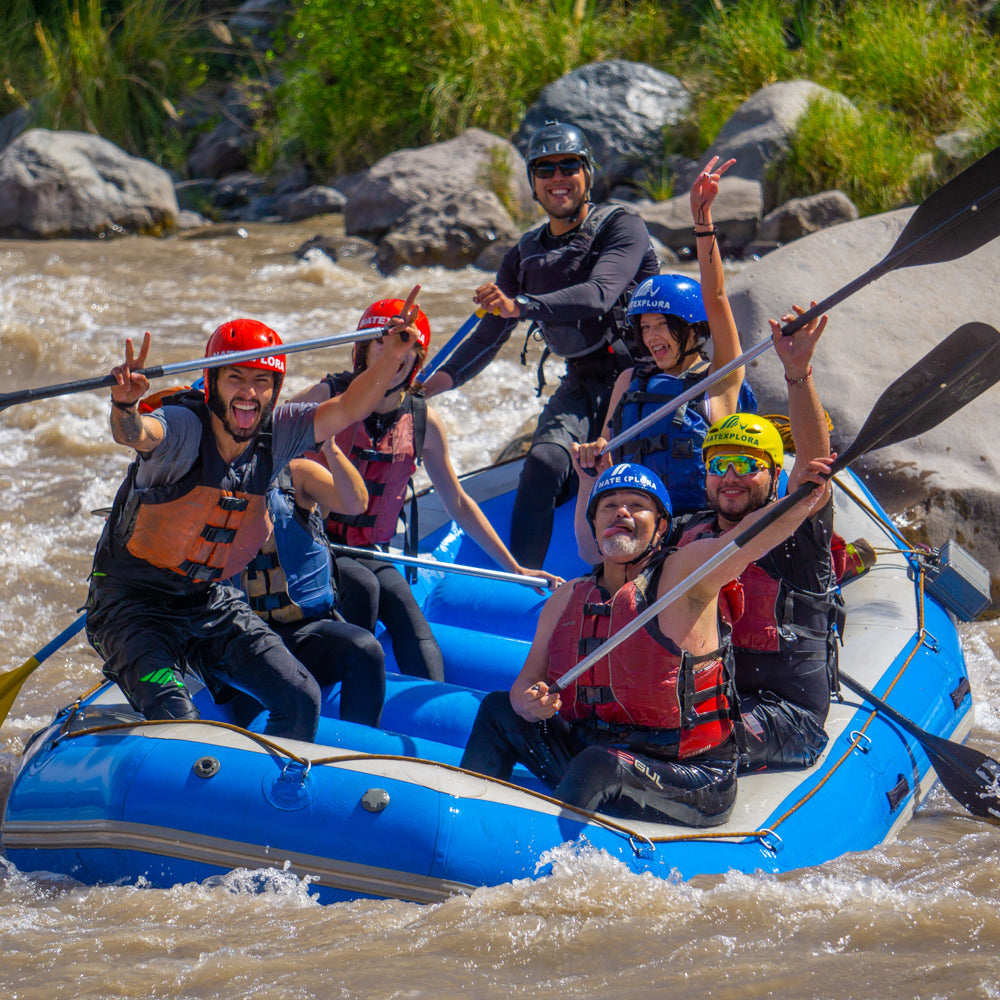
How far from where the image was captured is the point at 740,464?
3.18 metres

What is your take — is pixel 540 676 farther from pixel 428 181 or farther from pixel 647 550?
pixel 428 181

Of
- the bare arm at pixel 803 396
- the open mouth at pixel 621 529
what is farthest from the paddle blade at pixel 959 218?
the open mouth at pixel 621 529

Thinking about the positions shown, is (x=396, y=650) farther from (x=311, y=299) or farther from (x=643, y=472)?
(x=311, y=299)

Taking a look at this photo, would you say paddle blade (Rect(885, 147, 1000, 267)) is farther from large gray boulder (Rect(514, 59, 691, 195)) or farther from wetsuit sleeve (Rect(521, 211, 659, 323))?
large gray boulder (Rect(514, 59, 691, 195))

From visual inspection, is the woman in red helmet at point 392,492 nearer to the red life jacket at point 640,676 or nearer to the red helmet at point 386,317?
the red helmet at point 386,317

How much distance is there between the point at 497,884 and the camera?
283 cm

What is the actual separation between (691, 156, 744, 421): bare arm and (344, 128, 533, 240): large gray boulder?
7.43m

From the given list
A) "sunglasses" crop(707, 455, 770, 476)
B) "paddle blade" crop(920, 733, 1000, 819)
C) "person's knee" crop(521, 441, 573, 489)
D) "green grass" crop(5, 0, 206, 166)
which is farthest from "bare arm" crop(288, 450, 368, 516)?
"green grass" crop(5, 0, 206, 166)

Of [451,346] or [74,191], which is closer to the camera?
[451,346]

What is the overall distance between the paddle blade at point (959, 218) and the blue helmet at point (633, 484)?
2.70 feet

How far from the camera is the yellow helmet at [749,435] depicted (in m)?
3.18

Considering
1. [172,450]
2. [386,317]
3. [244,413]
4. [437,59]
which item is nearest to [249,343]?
[244,413]

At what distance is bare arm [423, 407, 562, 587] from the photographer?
4059 mm

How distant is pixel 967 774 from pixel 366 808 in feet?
5.66
